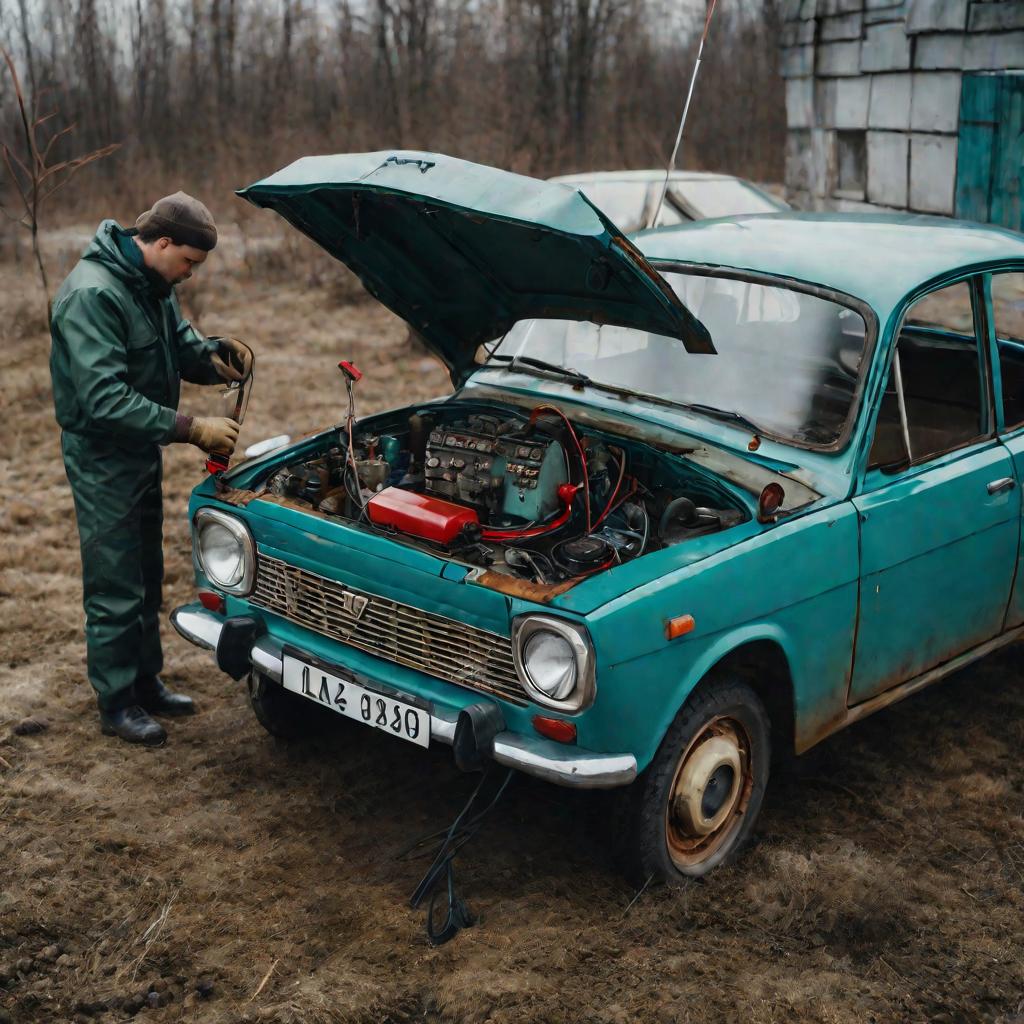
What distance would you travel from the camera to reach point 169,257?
4.04 meters

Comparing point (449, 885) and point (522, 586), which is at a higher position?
point (522, 586)

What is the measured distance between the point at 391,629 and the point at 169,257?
163 cm

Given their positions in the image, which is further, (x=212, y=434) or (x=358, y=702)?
(x=212, y=434)

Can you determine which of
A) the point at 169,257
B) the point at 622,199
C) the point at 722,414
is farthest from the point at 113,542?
the point at 622,199

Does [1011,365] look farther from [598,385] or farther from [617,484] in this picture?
[617,484]

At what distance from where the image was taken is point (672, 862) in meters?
3.37

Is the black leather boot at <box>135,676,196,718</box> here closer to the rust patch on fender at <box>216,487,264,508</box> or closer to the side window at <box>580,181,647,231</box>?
the rust patch on fender at <box>216,487,264,508</box>

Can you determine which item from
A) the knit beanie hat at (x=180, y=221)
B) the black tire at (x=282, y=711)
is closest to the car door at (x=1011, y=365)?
the black tire at (x=282, y=711)

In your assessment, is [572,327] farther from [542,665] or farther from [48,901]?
[48,901]

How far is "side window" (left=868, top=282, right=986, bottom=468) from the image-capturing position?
4.14 meters

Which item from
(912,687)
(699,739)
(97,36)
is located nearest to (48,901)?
(699,739)

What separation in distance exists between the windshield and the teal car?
1 centimetres

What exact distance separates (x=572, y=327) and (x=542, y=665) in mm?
1764

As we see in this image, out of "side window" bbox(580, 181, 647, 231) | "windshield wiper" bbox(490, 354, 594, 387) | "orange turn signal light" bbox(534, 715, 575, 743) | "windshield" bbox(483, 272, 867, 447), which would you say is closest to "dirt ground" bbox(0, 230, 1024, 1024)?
"orange turn signal light" bbox(534, 715, 575, 743)
